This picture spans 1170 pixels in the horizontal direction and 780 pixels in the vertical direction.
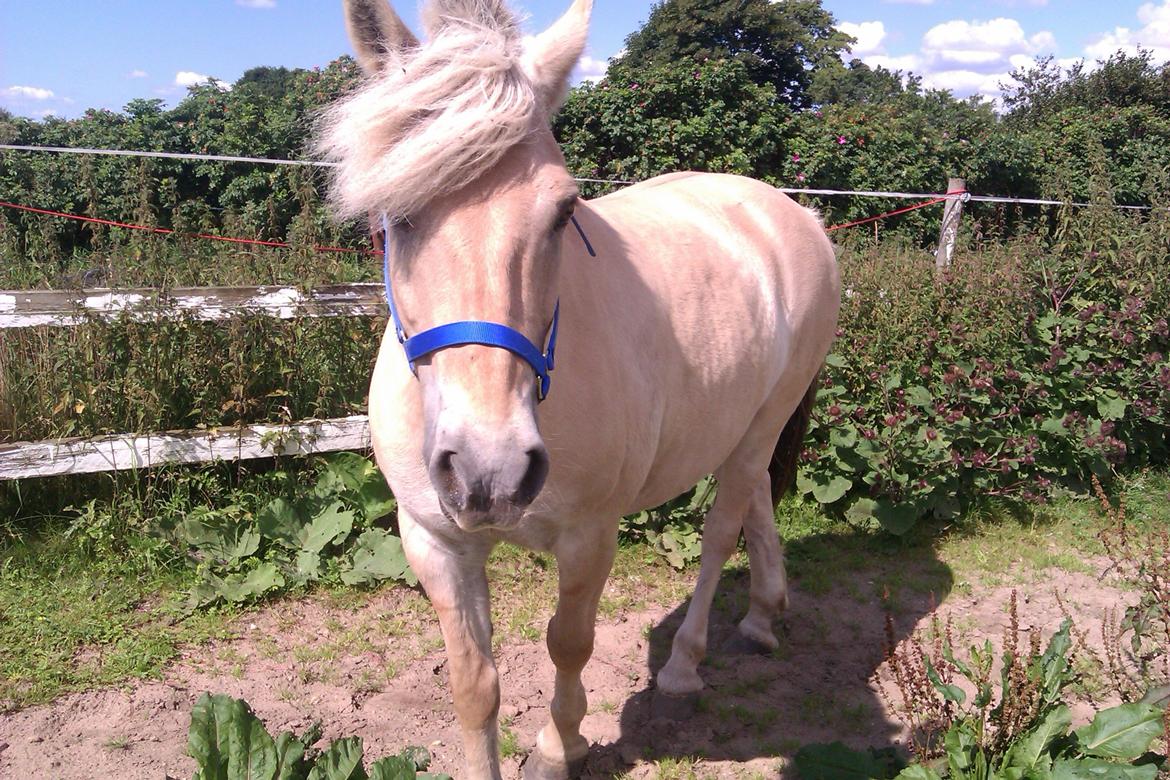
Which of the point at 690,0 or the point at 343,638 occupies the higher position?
the point at 690,0

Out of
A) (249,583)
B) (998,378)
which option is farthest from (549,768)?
(998,378)

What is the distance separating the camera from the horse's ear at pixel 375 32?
68.6 inches

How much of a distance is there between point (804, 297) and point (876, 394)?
5.15 ft

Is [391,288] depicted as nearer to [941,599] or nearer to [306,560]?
[306,560]

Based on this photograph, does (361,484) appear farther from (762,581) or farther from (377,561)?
(762,581)

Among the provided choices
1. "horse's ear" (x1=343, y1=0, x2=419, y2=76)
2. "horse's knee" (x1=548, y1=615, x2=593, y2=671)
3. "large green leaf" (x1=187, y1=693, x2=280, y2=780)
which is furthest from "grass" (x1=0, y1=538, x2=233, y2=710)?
"horse's ear" (x1=343, y1=0, x2=419, y2=76)

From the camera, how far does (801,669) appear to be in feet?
11.7

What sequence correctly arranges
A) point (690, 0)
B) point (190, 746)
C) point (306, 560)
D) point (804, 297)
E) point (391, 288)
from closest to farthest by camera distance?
1. point (391, 288)
2. point (190, 746)
3. point (804, 297)
4. point (306, 560)
5. point (690, 0)

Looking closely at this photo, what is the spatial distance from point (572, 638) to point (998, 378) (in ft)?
11.6

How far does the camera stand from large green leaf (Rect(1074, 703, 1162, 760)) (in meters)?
2.12

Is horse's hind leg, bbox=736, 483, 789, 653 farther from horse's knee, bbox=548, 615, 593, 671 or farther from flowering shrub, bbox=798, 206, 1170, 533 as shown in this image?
horse's knee, bbox=548, 615, 593, 671

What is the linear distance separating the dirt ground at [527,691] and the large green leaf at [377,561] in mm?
101

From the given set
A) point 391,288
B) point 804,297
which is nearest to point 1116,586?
point 804,297

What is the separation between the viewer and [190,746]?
84.4 inches
